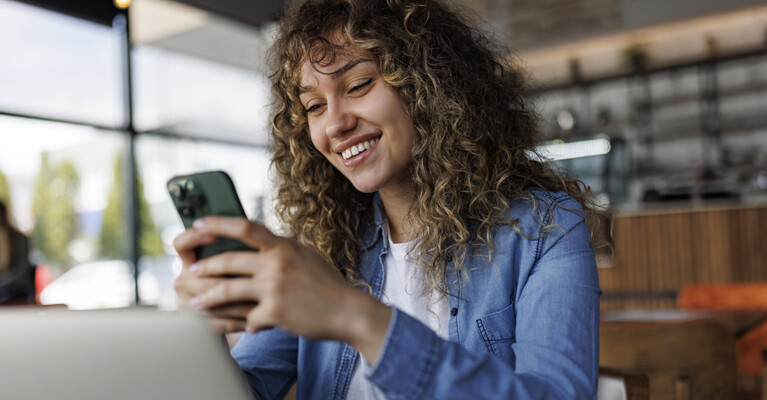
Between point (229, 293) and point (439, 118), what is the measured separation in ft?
2.08

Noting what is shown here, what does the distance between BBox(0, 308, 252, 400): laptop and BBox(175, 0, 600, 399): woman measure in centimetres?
41

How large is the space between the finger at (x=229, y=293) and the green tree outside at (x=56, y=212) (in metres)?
5.01

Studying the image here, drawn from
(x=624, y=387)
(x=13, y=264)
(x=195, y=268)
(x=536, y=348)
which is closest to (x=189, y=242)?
(x=195, y=268)

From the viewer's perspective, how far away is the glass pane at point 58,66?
4.75 metres

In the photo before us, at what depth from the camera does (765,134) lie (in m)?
7.39

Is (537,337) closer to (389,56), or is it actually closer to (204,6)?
(389,56)

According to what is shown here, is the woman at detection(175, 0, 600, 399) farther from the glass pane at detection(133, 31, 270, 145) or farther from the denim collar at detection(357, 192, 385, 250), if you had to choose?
the glass pane at detection(133, 31, 270, 145)

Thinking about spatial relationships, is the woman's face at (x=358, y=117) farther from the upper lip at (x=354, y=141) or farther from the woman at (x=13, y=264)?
the woman at (x=13, y=264)

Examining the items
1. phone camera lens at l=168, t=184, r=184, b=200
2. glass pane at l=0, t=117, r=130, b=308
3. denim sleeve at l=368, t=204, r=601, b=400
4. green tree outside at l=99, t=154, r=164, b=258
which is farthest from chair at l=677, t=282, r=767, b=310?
green tree outside at l=99, t=154, r=164, b=258

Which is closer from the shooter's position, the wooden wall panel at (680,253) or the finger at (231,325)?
the finger at (231,325)

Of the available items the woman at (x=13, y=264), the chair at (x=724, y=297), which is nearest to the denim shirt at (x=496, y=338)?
the chair at (x=724, y=297)

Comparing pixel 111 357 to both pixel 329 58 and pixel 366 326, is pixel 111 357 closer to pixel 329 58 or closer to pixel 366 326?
pixel 366 326

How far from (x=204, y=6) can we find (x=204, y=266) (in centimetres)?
559

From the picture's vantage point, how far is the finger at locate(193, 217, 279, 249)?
1.83ft
